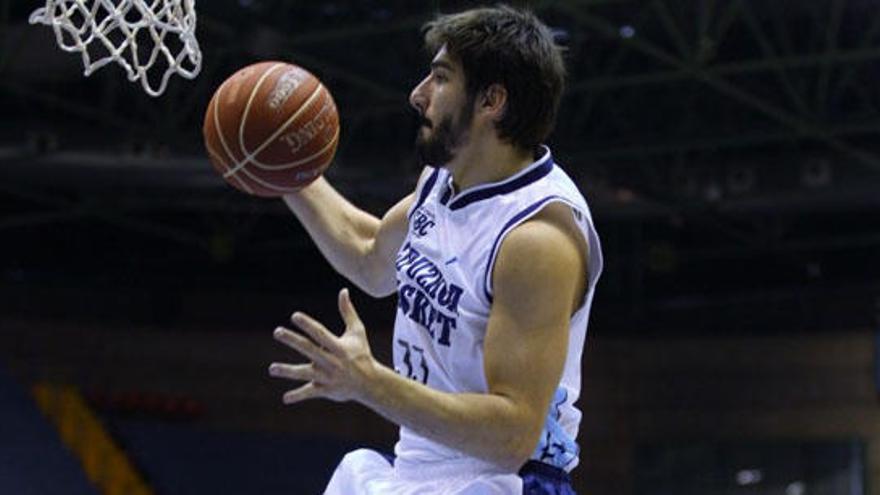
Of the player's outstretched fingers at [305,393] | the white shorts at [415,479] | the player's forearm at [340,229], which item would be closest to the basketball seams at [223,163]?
the player's forearm at [340,229]

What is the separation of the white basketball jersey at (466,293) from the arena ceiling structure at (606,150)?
856 cm

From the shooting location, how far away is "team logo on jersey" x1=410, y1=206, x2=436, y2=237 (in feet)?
12.4

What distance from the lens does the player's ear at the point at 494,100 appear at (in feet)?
11.7

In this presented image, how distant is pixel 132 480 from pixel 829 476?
24.2 feet

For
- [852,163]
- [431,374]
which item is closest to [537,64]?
[431,374]

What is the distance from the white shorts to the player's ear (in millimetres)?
796

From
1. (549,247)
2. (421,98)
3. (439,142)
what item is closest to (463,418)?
(549,247)

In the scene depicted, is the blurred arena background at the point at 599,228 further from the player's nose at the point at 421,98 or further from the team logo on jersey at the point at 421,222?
the player's nose at the point at 421,98

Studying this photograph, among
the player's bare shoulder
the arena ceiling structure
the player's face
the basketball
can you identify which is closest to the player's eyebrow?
the player's face

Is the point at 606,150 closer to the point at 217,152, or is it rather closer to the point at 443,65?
the point at 217,152

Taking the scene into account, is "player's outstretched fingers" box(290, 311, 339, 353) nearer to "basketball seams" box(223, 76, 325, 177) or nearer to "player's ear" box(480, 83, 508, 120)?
"player's ear" box(480, 83, 508, 120)

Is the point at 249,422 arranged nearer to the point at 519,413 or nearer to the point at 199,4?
the point at 199,4

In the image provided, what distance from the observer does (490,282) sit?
3510 millimetres

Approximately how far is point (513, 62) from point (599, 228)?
15.6 metres
